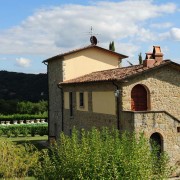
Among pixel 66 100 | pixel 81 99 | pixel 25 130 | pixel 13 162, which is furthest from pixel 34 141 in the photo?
pixel 13 162

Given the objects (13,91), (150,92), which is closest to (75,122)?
(150,92)

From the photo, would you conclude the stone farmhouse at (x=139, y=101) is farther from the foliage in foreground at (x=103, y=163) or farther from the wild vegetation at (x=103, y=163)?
the foliage in foreground at (x=103, y=163)

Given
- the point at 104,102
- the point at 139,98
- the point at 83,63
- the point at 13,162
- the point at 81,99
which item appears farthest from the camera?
the point at 83,63

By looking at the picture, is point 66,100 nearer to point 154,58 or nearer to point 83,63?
point 83,63

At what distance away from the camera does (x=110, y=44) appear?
161 feet

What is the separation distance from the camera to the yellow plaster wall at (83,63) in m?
28.4

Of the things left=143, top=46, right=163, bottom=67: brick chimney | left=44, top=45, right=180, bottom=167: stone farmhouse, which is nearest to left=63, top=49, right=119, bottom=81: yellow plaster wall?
left=44, top=45, right=180, bottom=167: stone farmhouse

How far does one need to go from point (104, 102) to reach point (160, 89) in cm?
356

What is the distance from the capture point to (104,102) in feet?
70.7

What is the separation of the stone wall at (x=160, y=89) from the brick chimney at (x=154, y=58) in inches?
40.7

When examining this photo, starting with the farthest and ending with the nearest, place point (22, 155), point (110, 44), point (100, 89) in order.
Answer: point (110, 44) < point (100, 89) < point (22, 155)

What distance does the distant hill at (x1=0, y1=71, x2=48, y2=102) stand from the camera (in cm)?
8711

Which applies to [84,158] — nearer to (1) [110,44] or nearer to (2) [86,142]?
(2) [86,142]

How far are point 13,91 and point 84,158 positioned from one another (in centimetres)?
8571
